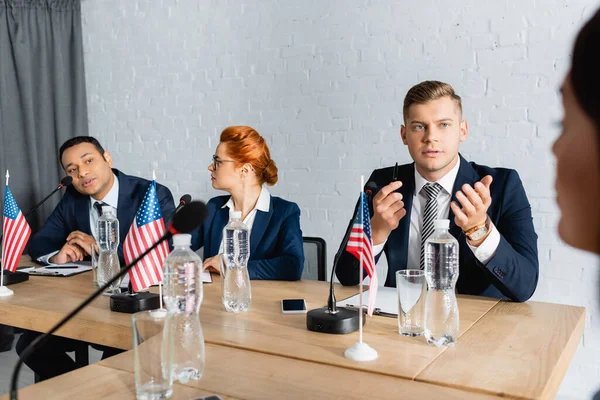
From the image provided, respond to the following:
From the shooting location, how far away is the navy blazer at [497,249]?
178 centimetres

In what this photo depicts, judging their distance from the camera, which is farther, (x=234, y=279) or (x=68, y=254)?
(x=68, y=254)

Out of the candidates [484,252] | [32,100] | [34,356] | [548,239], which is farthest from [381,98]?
[32,100]

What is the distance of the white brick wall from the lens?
2.90 metres

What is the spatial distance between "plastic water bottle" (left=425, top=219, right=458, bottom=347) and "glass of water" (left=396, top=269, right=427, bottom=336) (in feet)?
0.09

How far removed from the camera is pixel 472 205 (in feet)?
5.45

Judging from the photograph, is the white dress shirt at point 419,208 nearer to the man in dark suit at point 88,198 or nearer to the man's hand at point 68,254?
the man in dark suit at point 88,198

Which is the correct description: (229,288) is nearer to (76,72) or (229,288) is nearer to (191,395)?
(191,395)

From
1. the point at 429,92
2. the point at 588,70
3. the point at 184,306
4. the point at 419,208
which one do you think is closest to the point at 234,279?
the point at 184,306

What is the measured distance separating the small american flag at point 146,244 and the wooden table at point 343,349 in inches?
5.1

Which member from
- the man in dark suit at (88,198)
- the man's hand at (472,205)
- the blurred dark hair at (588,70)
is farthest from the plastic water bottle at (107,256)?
the blurred dark hair at (588,70)

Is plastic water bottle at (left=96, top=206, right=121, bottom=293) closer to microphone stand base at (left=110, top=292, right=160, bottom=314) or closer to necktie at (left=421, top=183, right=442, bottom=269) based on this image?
microphone stand base at (left=110, top=292, right=160, bottom=314)

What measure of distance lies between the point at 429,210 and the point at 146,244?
42.3 inches

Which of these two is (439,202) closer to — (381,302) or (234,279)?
(381,302)

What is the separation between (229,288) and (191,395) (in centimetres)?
64
